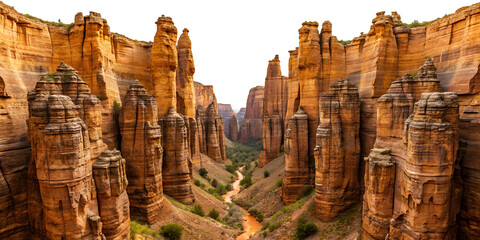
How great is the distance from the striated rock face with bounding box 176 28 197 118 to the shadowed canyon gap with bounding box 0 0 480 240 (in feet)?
26.6

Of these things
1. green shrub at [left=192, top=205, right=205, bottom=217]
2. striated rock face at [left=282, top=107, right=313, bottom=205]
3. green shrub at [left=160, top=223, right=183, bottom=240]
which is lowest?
green shrub at [left=192, top=205, right=205, bottom=217]

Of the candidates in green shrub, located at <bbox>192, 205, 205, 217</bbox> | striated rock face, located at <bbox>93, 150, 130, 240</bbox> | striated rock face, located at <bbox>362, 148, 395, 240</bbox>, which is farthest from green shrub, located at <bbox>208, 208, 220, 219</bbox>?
striated rock face, located at <bbox>362, 148, 395, 240</bbox>

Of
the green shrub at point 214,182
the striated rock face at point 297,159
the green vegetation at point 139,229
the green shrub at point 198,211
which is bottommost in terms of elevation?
the green shrub at point 214,182

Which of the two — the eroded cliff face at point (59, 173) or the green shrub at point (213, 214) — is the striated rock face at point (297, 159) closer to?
the green shrub at point (213, 214)

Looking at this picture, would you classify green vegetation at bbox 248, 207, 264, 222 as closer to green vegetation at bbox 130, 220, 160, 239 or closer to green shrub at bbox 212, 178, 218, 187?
green shrub at bbox 212, 178, 218, 187

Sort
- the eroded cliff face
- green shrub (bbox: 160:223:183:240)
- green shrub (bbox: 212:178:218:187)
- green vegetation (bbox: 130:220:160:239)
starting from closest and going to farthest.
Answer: the eroded cliff face, green vegetation (bbox: 130:220:160:239), green shrub (bbox: 160:223:183:240), green shrub (bbox: 212:178:218:187)

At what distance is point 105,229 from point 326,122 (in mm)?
18030

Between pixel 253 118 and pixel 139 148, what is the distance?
72593 millimetres

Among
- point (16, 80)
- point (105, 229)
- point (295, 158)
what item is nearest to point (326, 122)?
point (295, 158)

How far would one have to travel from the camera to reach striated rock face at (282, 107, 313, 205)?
88.7ft

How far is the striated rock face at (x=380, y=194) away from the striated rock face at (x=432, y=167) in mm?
2122

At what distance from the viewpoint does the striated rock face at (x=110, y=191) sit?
14.7 metres

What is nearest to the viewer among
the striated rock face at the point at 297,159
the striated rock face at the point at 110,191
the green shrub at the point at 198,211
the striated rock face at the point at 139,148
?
the striated rock face at the point at 110,191

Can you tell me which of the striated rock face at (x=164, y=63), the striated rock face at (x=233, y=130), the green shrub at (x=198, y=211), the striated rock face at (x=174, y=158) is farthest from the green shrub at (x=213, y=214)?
the striated rock face at (x=233, y=130)
